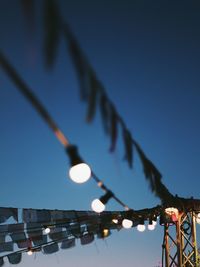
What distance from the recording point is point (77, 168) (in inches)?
179

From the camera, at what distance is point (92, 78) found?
3234 millimetres

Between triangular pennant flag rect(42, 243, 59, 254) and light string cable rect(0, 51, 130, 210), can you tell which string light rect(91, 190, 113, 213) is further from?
triangular pennant flag rect(42, 243, 59, 254)

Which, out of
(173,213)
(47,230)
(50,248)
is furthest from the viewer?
(50,248)

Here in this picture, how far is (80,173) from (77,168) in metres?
0.19

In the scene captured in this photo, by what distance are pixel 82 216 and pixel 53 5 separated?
11.7 metres

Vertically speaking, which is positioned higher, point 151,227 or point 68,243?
point 151,227

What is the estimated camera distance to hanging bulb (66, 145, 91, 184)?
12.9ft

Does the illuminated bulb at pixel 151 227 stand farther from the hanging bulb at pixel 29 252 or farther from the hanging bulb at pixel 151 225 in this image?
the hanging bulb at pixel 29 252

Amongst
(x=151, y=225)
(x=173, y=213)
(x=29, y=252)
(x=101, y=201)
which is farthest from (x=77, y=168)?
(x=29, y=252)

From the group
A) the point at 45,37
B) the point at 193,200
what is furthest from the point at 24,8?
Answer: the point at 193,200

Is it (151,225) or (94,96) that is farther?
(151,225)

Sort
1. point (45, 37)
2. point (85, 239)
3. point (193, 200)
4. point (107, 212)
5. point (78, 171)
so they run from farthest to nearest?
point (85, 239), point (107, 212), point (193, 200), point (78, 171), point (45, 37)

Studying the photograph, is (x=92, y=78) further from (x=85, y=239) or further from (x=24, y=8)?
(x=85, y=239)

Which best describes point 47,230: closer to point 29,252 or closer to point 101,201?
point 29,252
